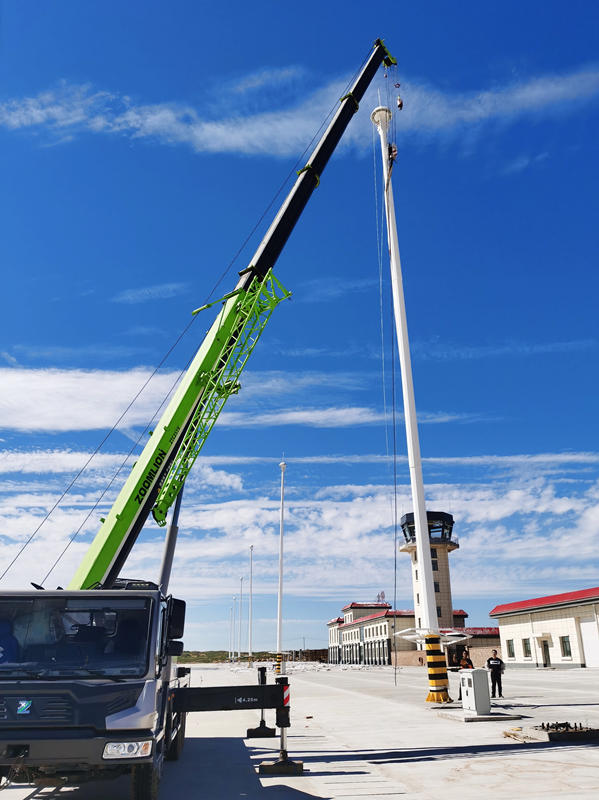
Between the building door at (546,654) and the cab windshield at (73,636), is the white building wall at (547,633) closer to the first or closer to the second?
the building door at (546,654)

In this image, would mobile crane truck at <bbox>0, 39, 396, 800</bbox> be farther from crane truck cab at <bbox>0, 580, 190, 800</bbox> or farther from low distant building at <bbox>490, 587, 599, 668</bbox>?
low distant building at <bbox>490, 587, 599, 668</bbox>

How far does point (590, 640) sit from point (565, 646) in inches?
155

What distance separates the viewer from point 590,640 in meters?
46.2

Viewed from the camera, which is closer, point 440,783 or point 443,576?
point 440,783

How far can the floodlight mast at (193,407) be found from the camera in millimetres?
11352

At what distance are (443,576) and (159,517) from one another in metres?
68.7

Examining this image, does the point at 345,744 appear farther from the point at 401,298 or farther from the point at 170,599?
the point at 401,298

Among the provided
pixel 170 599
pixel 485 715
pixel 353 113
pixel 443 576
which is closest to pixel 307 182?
pixel 353 113

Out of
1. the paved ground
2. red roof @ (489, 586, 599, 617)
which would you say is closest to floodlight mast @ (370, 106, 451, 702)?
the paved ground

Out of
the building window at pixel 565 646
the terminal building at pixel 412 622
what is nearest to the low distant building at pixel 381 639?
the terminal building at pixel 412 622

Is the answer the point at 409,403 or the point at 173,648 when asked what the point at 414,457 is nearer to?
the point at 409,403

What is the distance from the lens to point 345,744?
41.4 feet

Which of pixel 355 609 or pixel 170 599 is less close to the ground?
pixel 355 609

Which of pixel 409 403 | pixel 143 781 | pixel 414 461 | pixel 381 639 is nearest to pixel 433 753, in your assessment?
pixel 143 781
